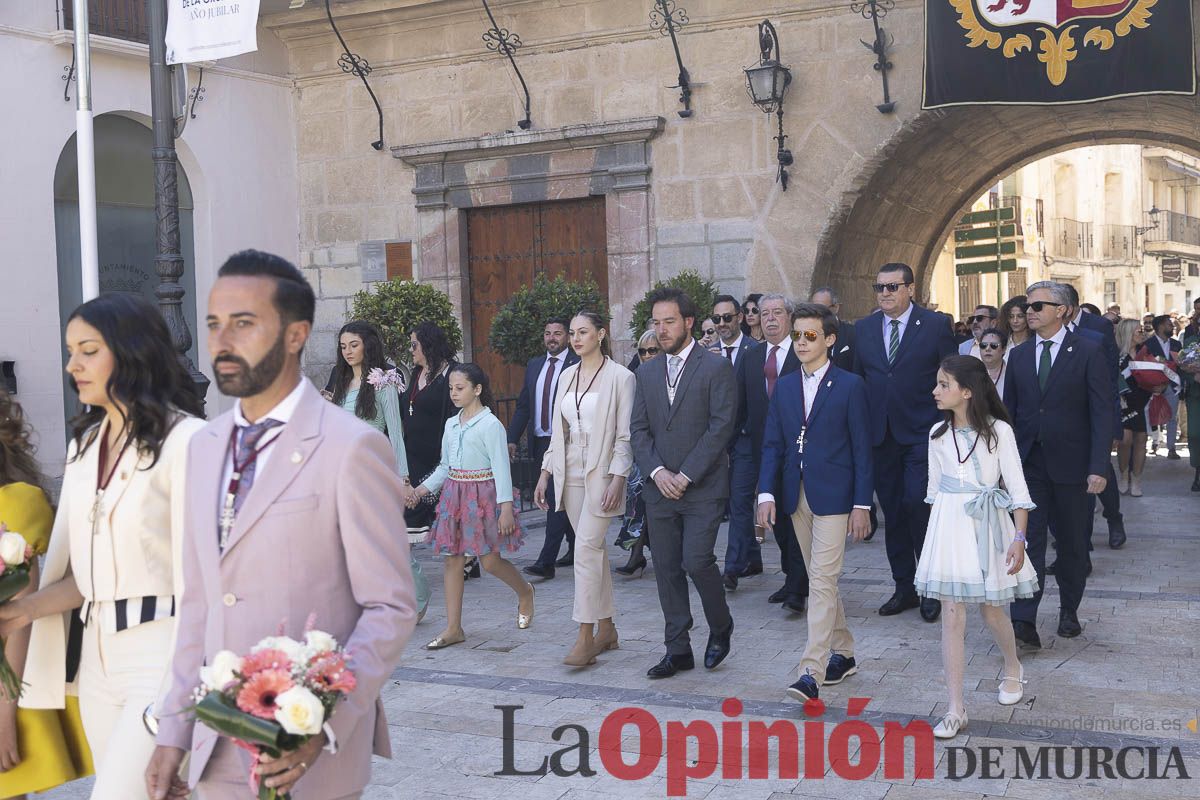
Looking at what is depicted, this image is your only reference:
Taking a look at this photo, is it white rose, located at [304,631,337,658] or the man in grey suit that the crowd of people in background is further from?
white rose, located at [304,631,337,658]

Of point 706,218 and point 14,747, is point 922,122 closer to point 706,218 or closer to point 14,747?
point 706,218

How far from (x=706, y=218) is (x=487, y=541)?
7.03 meters

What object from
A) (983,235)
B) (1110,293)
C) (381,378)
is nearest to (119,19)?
(381,378)

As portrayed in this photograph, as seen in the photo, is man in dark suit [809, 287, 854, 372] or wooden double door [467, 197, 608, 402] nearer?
man in dark suit [809, 287, 854, 372]

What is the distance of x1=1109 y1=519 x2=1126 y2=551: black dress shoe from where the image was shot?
9.77 meters

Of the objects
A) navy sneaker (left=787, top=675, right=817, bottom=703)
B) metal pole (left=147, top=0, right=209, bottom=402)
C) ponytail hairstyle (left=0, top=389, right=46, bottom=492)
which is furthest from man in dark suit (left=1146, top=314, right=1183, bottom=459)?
ponytail hairstyle (left=0, top=389, right=46, bottom=492)

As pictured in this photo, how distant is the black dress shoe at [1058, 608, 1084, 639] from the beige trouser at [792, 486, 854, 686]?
1.43 m

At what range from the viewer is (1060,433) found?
682cm

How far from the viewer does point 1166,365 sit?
13688 millimetres

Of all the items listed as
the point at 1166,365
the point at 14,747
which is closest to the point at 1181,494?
the point at 1166,365

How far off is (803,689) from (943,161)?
33.2 feet

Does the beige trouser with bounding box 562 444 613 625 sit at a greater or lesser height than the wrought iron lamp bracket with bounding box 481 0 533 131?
lesser

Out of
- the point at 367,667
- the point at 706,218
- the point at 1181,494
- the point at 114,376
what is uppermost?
the point at 706,218

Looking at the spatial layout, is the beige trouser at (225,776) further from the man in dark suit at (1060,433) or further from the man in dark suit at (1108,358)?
the man in dark suit at (1108,358)
